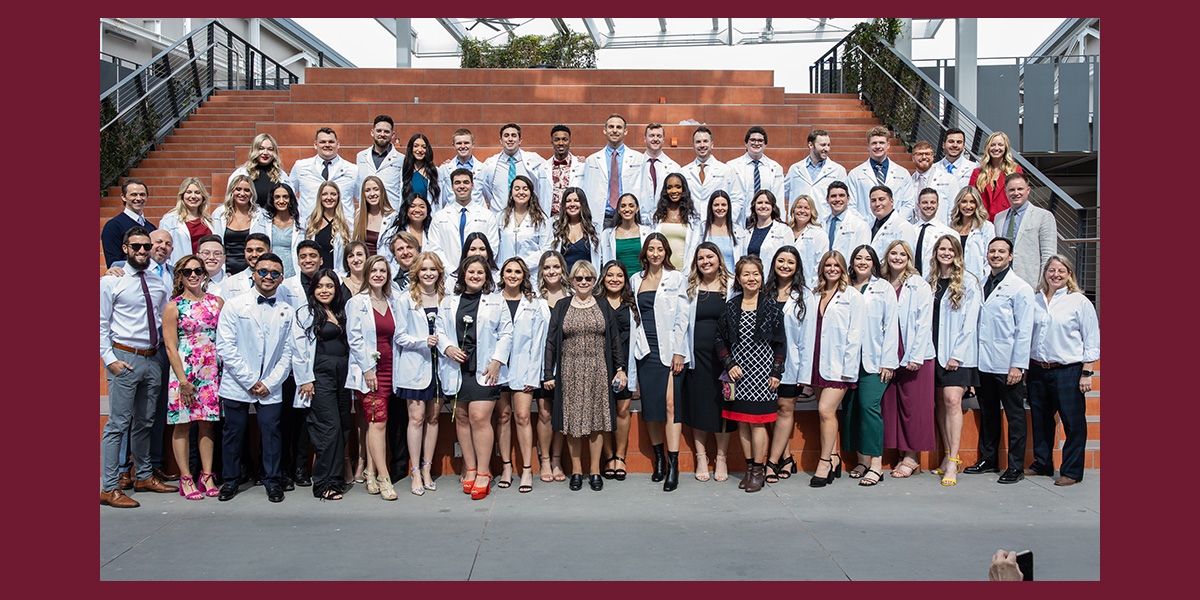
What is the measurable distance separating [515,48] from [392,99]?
6.87m

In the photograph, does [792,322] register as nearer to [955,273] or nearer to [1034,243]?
[955,273]

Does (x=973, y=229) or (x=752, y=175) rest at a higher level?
(x=752, y=175)

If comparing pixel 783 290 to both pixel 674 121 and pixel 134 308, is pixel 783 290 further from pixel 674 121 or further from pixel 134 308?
pixel 674 121

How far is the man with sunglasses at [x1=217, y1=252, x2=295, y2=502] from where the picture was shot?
553cm

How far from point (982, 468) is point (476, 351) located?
399 cm

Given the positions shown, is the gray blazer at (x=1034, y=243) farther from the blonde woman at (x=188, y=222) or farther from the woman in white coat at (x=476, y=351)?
the blonde woman at (x=188, y=222)

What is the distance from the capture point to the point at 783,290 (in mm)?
5906

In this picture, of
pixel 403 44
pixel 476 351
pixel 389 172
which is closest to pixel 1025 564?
pixel 476 351

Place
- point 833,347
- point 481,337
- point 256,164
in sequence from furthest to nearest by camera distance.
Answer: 1. point 256,164
2. point 833,347
3. point 481,337

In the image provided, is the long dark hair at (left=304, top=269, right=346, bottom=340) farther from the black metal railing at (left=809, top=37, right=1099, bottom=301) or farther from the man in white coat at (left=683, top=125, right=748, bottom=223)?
the black metal railing at (left=809, top=37, right=1099, bottom=301)

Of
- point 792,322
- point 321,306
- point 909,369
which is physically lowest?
point 909,369

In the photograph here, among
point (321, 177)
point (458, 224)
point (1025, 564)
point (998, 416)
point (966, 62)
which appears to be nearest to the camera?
point (1025, 564)

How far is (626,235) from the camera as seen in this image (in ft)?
21.7

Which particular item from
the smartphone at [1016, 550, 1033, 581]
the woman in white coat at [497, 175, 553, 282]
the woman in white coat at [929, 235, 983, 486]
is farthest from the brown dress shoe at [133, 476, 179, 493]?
the woman in white coat at [929, 235, 983, 486]
